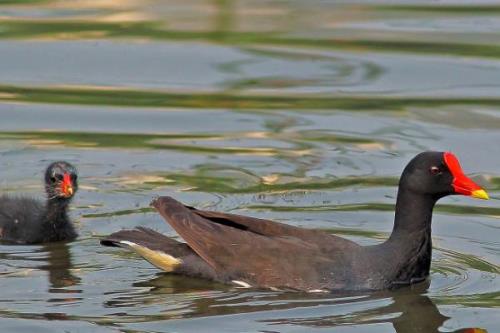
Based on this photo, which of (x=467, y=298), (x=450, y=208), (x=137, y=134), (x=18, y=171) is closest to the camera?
(x=467, y=298)

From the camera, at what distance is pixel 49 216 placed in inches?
486

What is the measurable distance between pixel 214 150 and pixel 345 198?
1.69 meters

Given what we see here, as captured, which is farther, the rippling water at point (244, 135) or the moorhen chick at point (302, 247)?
the moorhen chick at point (302, 247)

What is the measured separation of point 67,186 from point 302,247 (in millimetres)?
2222

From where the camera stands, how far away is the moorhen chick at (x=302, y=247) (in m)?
10.9

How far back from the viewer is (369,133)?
14836mm

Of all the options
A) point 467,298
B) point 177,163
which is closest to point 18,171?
point 177,163

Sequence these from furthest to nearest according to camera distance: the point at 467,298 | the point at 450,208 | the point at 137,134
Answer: the point at 137,134
the point at 450,208
the point at 467,298

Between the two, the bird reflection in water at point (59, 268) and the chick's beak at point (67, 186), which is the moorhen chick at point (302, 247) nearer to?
the bird reflection in water at point (59, 268)

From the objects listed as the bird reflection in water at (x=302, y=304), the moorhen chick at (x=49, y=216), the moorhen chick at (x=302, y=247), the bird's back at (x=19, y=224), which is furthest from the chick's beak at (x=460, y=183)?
the bird's back at (x=19, y=224)

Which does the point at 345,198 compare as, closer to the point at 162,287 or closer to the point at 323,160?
the point at 323,160

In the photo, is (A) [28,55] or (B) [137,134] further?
(A) [28,55]

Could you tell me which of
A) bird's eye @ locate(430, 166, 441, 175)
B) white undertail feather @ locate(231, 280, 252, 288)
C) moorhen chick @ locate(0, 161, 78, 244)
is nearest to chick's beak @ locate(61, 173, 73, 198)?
moorhen chick @ locate(0, 161, 78, 244)

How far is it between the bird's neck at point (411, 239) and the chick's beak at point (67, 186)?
2.53 meters
